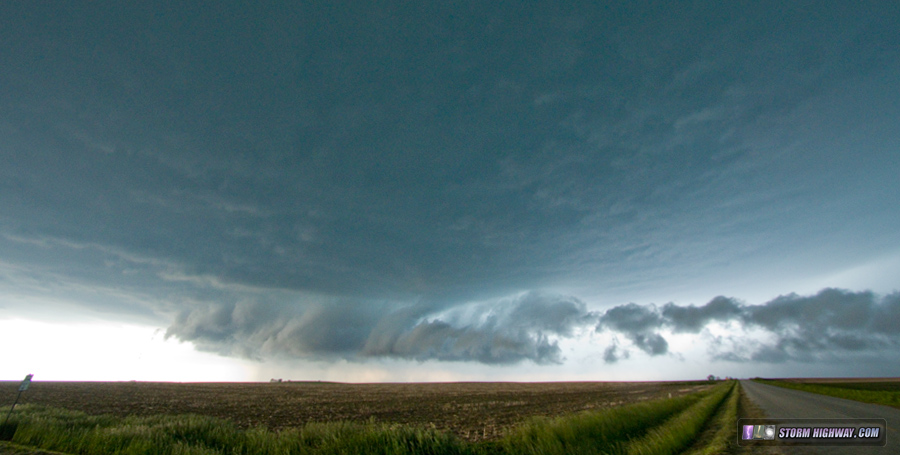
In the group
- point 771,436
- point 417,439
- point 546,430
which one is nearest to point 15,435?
point 417,439

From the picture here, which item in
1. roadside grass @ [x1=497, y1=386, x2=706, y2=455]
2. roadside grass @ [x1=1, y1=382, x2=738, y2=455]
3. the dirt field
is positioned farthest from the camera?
the dirt field

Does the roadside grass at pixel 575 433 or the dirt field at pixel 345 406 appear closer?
the roadside grass at pixel 575 433

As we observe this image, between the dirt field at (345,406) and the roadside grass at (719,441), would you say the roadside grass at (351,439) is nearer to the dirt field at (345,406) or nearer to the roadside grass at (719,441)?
the roadside grass at (719,441)

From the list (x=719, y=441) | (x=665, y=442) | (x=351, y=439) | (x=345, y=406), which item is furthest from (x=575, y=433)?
(x=345, y=406)

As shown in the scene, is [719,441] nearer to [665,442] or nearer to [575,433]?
[665,442]

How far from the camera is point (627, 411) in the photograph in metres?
23.1

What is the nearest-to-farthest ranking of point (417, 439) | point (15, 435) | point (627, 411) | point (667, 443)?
point (417, 439), point (667, 443), point (15, 435), point (627, 411)

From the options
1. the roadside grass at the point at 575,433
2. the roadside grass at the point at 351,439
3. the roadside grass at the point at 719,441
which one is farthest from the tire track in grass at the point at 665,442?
the roadside grass at the point at 575,433

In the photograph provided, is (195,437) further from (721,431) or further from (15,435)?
(721,431)

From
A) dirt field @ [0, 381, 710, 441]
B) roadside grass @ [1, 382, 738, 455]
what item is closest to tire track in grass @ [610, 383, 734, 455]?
roadside grass @ [1, 382, 738, 455]

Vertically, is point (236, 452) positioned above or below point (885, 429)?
above

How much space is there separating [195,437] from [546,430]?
1649 centimetres

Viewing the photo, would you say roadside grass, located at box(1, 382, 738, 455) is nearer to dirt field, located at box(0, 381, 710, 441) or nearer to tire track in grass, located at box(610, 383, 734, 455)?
tire track in grass, located at box(610, 383, 734, 455)

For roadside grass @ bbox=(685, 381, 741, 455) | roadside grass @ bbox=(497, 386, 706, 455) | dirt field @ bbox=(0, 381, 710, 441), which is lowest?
dirt field @ bbox=(0, 381, 710, 441)
